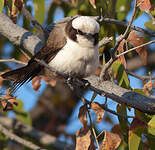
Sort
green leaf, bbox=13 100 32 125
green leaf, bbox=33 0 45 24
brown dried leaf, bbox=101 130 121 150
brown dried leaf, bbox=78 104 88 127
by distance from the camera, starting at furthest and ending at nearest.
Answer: green leaf, bbox=13 100 32 125, green leaf, bbox=33 0 45 24, brown dried leaf, bbox=78 104 88 127, brown dried leaf, bbox=101 130 121 150

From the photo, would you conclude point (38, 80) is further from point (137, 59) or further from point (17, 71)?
point (137, 59)

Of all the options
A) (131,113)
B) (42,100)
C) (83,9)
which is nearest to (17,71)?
(131,113)

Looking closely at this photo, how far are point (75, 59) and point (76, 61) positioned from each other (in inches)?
0.8

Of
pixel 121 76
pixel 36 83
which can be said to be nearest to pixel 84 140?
pixel 121 76

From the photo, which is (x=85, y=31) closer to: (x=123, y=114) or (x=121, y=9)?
(x=123, y=114)

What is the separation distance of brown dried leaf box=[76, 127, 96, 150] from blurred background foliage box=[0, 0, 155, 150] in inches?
10.8

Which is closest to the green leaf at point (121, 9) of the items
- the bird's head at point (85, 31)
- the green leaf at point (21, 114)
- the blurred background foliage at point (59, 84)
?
the blurred background foliage at point (59, 84)

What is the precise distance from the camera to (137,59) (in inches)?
260

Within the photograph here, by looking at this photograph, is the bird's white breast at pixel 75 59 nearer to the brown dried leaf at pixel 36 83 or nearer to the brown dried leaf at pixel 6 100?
the brown dried leaf at pixel 6 100

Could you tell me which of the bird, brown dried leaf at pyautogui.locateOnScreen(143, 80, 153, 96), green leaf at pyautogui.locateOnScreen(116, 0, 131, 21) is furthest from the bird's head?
green leaf at pyautogui.locateOnScreen(116, 0, 131, 21)

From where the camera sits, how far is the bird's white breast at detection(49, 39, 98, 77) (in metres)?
2.88

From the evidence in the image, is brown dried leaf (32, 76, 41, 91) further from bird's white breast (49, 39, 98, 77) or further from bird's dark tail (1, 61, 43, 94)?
bird's white breast (49, 39, 98, 77)

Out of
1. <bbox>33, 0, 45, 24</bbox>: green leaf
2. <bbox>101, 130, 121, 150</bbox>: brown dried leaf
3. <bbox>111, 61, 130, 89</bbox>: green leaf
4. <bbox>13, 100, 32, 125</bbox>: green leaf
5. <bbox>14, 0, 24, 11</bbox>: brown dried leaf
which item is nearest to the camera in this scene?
<bbox>101, 130, 121, 150</bbox>: brown dried leaf

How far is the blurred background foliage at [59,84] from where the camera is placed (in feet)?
9.99
